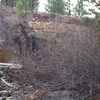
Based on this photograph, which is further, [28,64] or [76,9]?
[76,9]

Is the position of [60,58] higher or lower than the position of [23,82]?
A: higher

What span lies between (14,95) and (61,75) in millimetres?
1675

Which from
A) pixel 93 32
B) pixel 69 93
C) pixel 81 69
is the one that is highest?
pixel 93 32

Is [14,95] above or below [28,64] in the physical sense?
below

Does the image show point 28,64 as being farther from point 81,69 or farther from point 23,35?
point 23,35

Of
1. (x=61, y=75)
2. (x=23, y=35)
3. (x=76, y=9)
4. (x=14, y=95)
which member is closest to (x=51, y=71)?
(x=61, y=75)

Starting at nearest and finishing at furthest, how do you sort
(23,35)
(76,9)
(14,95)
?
1. (14,95)
2. (23,35)
3. (76,9)

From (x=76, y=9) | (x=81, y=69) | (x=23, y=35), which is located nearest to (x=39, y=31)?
(x=23, y=35)

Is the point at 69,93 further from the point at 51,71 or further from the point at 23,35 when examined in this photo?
the point at 23,35

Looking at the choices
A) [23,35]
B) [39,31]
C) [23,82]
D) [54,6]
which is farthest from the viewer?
[54,6]

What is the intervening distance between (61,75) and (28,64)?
60.4 inches

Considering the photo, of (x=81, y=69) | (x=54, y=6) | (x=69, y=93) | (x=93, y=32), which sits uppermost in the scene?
(x=54, y=6)

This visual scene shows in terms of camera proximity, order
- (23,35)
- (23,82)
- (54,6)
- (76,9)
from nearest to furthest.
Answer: (23,82) < (23,35) < (54,6) < (76,9)

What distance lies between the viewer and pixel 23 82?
10992 mm
